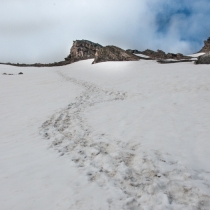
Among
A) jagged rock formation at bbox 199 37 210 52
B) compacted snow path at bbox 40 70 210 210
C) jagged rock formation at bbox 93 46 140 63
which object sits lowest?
compacted snow path at bbox 40 70 210 210

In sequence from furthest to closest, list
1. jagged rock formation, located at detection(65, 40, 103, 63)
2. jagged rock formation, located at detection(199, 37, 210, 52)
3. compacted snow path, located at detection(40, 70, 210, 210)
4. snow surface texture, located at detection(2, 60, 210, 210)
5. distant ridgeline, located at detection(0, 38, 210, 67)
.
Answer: jagged rock formation, located at detection(199, 37, 210, 52)
jagged rock formation, located at detection(65, 40, 103, 63)
distant ridgeline, located at detection(0, 38, 210, 67)
snow surface texture, located at detection(2, 60, 210, 210)
compacted snow path, located at detection(40, 70, 210, 210)

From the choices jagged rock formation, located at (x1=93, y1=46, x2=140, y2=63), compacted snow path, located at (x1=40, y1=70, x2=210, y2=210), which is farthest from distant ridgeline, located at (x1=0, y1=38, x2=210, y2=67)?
compacted snow path, located at (x1=40, y1=70, x2=210, y2=210)

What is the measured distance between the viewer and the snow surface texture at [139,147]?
400 centimetres

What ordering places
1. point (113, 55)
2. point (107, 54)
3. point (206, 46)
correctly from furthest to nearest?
point (206, 46) < point (107, 54) < point (113, 55)

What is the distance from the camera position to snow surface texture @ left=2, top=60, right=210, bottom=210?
4.00 m

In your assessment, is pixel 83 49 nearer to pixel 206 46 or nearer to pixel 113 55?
pixel 113 55

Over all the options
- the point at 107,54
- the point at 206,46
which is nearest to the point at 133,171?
the point at 107,54

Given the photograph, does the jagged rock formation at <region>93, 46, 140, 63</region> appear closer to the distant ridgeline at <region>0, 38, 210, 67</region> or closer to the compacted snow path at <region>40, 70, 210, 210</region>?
the distant ridgeline at <region>0, 38, 210, 67</region>

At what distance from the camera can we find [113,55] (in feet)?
109

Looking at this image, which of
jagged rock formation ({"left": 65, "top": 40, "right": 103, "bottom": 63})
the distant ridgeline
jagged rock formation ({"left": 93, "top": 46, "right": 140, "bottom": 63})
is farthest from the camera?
jagged rock formation ({"left": 65, "top": 40, "right": 103, "bottom": 63})

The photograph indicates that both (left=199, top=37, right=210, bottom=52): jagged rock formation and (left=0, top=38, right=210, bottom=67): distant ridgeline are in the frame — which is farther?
(left=199, top=37, right=210, bottom=52): jagged rock formation

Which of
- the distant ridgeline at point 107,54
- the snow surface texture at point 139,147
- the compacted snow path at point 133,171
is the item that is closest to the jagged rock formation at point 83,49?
the distant ridgeline at point 107,54

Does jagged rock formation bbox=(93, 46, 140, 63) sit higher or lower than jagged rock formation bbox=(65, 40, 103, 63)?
lower

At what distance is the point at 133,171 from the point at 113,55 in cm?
3002
